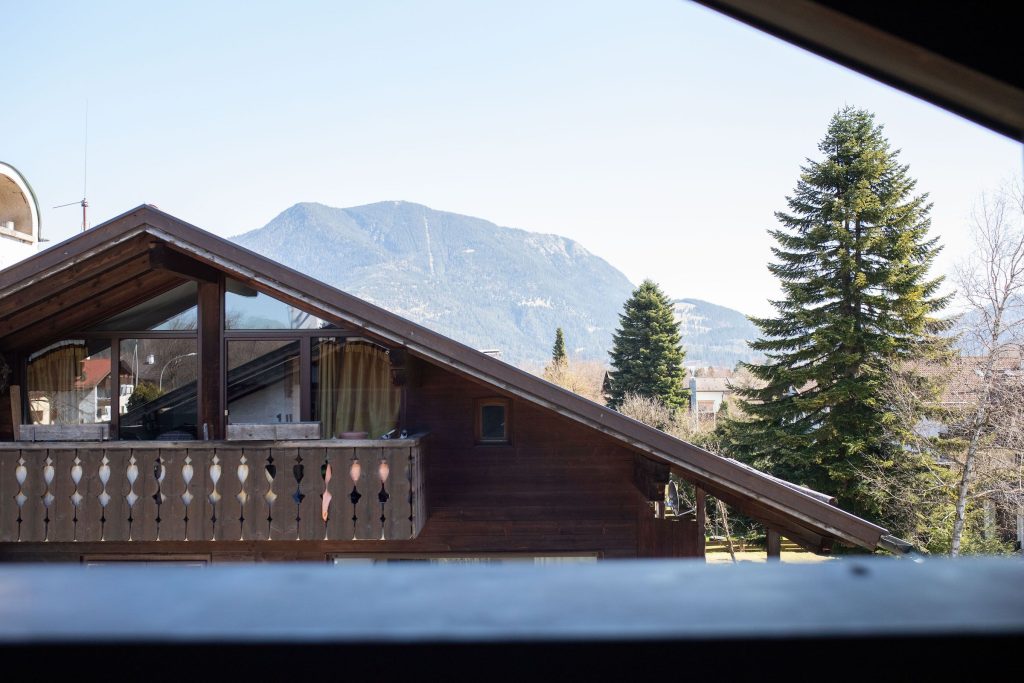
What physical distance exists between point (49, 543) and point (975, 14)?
12.1 m

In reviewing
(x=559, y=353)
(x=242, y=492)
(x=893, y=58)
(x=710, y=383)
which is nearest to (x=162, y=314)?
(x=242, y=492)

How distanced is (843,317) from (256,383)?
2509 centimetres

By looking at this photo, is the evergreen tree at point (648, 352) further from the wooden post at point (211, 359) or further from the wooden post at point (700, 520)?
the wooden post at point (211, 359)

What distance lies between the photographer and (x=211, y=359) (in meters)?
10.8

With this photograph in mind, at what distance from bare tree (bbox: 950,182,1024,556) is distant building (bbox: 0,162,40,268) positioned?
1097 inches

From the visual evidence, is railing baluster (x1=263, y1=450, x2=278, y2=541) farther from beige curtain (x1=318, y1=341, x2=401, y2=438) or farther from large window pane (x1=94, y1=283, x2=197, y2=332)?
large window pane (x1=94, y1=283, x2=197, y2=332)

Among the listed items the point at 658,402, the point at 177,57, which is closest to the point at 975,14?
the point at 658,402

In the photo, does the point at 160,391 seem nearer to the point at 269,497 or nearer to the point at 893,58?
the point at 269,497

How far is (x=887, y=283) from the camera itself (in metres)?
30.9

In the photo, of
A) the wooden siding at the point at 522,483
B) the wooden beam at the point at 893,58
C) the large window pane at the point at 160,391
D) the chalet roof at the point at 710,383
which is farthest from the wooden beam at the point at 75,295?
the chalet roof at the point at 710,383

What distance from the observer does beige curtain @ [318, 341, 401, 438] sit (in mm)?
10758

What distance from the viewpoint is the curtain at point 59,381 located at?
11086mm

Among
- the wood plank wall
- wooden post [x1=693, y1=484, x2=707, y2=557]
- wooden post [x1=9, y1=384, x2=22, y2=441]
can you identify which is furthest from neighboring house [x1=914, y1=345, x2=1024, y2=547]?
wooden post [x1=9, y1=384, x2=22, y2=441]

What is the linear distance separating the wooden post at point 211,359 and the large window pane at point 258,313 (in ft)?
0.42
